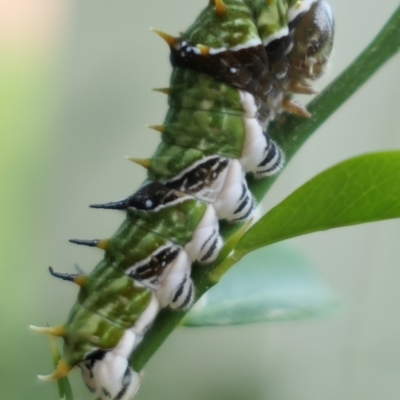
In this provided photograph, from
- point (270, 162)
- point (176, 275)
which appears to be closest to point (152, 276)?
point (176, 275)

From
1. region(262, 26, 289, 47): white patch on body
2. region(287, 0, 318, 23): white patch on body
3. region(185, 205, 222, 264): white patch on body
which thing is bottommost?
region(185, 205, 222, 264): white patch on body

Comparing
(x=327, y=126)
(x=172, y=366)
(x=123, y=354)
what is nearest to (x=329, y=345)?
(x=172, y=366)

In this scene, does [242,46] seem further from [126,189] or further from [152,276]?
[126,189]

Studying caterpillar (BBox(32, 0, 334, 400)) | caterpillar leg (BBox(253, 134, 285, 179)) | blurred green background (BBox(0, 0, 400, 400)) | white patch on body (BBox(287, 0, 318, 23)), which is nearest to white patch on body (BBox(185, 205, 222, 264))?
caterpillar (BBox(32, 0, 334, 400))

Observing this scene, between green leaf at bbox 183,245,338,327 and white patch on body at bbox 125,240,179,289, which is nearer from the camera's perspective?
white patch on body at bbox 125,240,179,289

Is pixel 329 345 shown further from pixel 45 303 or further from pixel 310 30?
pixel 310 30

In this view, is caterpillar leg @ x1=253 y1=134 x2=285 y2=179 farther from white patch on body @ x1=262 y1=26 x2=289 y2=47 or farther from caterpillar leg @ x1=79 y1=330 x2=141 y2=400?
caterpillar leg @ x1=79 y1=330 x2=141 y2=400

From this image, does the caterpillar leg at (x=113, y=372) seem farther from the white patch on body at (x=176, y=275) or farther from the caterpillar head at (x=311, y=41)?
the caterpillar head at (x=311, y=41)
